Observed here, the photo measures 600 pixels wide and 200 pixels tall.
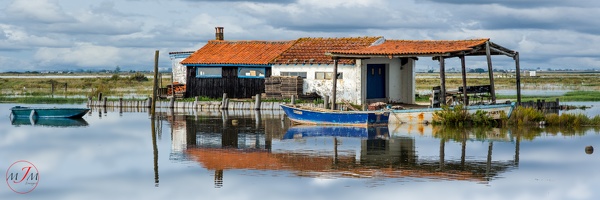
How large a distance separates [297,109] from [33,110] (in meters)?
12.4

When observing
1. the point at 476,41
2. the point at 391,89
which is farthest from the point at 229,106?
the point at 476,41

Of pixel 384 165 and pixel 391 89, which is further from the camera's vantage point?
pixel 391 89

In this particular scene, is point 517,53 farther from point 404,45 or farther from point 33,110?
point 33,110

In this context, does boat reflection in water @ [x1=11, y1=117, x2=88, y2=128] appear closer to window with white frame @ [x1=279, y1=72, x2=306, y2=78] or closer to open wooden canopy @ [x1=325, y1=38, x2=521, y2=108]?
window with white frame @ [x1=279, y1=72, x2=306, y2=78]

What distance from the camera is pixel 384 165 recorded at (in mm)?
21047

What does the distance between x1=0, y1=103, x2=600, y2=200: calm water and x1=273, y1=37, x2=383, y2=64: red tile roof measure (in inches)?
349

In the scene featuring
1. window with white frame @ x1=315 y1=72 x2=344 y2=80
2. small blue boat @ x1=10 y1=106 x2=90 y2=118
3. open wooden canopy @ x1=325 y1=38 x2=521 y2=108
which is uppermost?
open wooden canopy @ x1=325 y1=38 x2=521 y2=108

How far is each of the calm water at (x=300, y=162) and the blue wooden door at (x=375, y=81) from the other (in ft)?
23.5

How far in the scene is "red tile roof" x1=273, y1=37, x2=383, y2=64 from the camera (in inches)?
1670

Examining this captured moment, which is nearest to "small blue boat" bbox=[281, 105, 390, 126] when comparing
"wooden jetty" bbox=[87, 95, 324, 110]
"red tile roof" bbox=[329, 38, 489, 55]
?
"red tile roof" bbox=[329, 38, 489, 55]

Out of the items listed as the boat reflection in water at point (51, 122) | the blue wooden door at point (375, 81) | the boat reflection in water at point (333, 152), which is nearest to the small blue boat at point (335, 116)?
the boat reflection in water at point (333, 152)

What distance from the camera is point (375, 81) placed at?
40.4 meters

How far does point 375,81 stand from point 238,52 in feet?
30.8

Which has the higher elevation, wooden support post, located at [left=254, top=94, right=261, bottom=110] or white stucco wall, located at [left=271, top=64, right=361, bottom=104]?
white stucco wall, located at [left=271, top=64, right=361, bottom=104]
